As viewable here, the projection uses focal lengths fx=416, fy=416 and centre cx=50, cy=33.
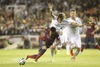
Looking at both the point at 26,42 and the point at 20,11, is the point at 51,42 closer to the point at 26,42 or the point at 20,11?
the point at 26,42

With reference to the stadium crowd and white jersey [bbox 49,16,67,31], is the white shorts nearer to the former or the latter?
white jersey [bbox 49,16,67,31]

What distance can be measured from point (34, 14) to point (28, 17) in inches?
31.1

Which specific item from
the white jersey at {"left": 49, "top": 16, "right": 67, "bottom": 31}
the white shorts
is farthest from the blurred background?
the white shorts

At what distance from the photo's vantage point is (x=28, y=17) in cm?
3969

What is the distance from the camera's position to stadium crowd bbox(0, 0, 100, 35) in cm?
3778

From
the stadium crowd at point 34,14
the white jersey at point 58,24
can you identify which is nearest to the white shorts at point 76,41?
the white jersey at point 58,24

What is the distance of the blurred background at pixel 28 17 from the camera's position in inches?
1468

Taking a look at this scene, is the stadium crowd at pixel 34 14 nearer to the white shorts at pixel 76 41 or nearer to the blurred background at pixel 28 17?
the blurred background at pixel 28 17

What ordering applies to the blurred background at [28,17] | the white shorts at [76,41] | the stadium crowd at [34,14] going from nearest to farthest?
the white shorts at [76,41], the blurred background at [28,17], the stadium crowd at [34,14]

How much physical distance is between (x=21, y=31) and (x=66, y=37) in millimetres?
15439

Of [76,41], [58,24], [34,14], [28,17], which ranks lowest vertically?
[28,17]

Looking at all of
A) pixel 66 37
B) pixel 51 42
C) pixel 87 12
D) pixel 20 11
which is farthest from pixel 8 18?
pixel 51 42

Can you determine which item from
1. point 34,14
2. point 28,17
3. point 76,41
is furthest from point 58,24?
point 34,14

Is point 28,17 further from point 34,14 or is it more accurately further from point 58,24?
point 58,24
